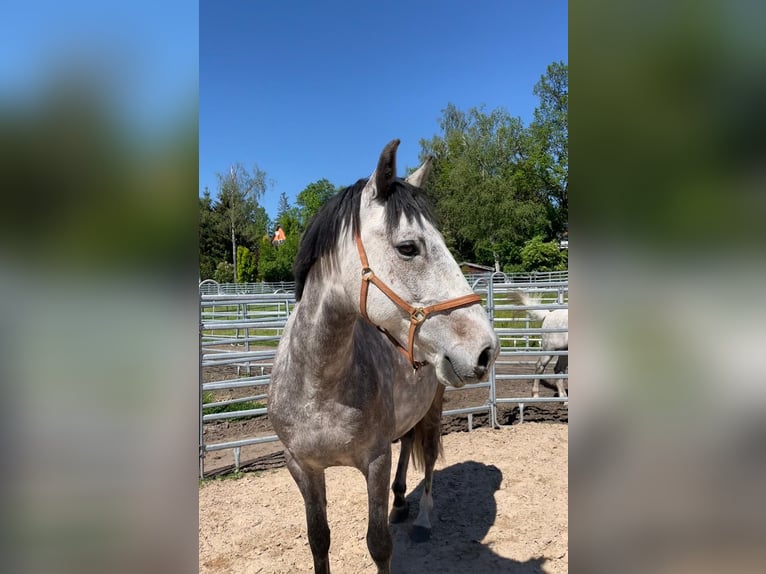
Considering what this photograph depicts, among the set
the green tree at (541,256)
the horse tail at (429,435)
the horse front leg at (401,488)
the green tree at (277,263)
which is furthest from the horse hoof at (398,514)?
the green tree at (277,263)

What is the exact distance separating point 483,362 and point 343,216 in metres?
0.79

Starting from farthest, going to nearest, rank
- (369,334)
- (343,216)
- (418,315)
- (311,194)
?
(311,194) < (369,334) < (343,216) < (418,315)

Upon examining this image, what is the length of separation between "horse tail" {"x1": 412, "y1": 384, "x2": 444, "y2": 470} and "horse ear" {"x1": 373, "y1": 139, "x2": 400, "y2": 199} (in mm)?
2212

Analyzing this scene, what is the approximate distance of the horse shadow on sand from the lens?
9.39ft

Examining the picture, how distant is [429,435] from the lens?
3527 mm

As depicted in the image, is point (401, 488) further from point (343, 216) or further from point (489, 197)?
point (489, 197)

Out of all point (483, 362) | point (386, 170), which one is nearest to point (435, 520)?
point (483, 362)

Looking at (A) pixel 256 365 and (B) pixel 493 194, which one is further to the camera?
(B) pixel 493 194

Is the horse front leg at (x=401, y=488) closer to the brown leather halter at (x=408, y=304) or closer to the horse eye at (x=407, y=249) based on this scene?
the brown leather halter at (x=408, y=304)

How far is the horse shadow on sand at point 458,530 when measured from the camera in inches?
113
